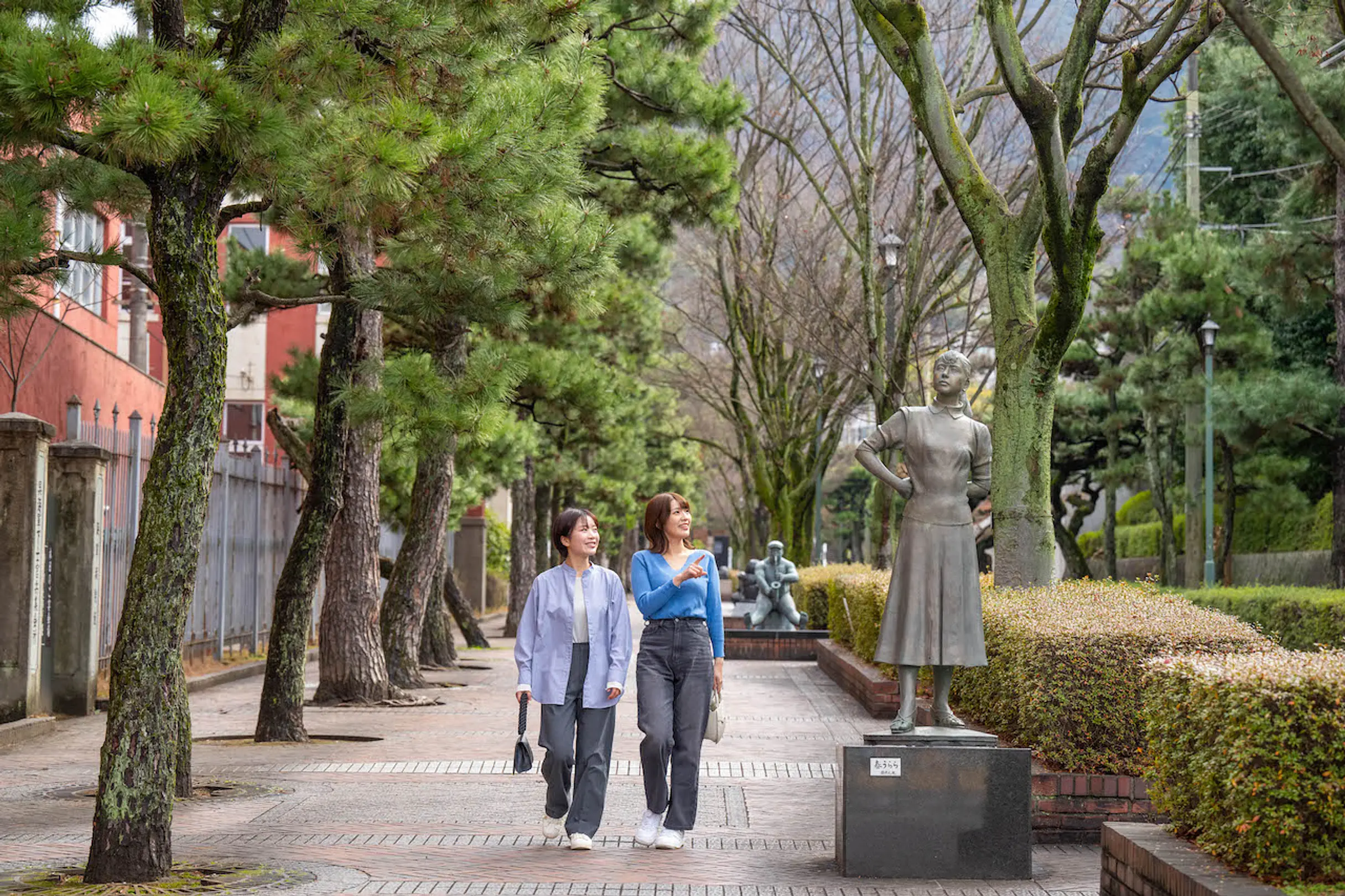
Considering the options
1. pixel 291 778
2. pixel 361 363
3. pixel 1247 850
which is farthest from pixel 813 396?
pixel 1247 850

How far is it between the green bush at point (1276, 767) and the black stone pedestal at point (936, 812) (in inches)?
81.1

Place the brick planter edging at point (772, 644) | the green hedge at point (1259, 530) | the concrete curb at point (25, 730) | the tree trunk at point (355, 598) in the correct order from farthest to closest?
the green hedge at point (1259, 530), the brick planter edging at point (772, 644), the tree trunk at point (355, 598), the concrete curb at point (25, 730)

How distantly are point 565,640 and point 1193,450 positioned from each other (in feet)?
84.8

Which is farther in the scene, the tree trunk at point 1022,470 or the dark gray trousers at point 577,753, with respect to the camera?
the tree trunk at point 1022,470

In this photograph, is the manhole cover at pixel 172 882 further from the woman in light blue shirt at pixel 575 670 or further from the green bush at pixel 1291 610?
the green bush at pixel 1291 610

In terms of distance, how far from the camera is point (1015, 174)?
22250 mm

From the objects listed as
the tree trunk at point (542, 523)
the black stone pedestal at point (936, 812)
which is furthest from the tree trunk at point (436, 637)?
the black stone pedestal at point (936, 812)

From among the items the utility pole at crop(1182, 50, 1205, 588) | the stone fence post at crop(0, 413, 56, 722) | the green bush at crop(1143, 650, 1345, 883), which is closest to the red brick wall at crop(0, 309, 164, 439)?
the stone fence post at crop(0, 413, 56, 722)

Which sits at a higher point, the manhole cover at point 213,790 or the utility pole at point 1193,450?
the utility pole at point 1193,450

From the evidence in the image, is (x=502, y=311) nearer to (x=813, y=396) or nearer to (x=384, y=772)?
(x=384, y=772)

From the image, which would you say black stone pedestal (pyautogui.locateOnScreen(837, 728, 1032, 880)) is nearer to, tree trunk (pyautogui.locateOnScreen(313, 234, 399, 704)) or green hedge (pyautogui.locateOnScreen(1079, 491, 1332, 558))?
tree trunk (pyautogui.locateOnScreen(313, 234, 399, 704))

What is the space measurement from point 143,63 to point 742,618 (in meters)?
24.4

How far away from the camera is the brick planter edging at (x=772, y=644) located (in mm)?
26578

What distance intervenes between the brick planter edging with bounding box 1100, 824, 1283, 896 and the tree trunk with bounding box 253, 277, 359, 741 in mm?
8180
